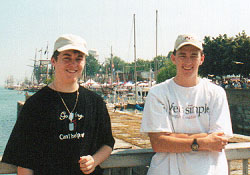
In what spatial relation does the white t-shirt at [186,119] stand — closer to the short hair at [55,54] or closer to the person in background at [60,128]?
the person in background at [60,128]

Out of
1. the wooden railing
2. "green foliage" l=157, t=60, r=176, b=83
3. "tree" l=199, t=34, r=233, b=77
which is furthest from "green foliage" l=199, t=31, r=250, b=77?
the wooden railing

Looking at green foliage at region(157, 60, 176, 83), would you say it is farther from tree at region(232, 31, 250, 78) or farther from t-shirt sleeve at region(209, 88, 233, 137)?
t-shirt sleeve at region(209, 88, 233, 137)

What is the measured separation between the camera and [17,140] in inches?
89.7

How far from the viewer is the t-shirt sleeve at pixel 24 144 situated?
2275 mm

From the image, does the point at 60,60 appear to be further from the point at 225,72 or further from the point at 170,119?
the point at 225,72

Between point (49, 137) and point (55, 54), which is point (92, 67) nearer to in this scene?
point (55, 54)

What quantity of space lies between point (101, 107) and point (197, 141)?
92 centimetres

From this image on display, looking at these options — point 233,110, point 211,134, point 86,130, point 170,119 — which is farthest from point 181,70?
point 233,110

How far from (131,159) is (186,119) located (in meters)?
0.68

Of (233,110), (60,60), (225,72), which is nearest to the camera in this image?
(60,60)

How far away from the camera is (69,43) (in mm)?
2391

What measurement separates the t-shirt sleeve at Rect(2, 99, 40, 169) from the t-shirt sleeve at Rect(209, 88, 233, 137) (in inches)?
63.1

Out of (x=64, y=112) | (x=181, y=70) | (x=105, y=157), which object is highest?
(x=181, y=70)

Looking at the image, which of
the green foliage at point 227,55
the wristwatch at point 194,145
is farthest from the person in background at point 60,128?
the green foliage at point 227,55
